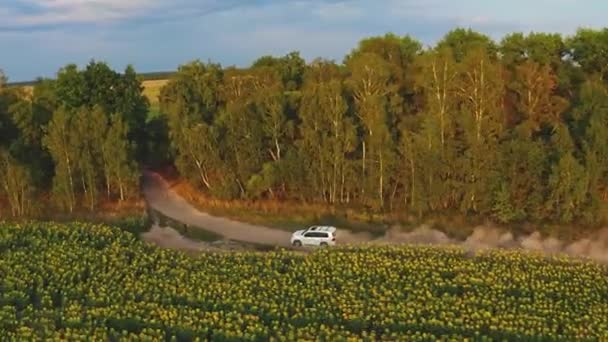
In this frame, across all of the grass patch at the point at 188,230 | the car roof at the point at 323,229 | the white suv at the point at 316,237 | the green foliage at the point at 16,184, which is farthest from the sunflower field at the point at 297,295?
the green foliage at the point at 16,184

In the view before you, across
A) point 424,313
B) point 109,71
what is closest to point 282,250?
point 424,313

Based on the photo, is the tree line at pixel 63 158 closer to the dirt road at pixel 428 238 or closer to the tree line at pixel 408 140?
the tree line at pixel 408 140

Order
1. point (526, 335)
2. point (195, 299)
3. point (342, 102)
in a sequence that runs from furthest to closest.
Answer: point (342, 102) < point (195, 299) < point (526, 335)

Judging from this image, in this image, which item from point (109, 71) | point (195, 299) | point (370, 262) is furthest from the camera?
point (109, 71)

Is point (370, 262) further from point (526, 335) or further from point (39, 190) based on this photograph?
point (39, 190)

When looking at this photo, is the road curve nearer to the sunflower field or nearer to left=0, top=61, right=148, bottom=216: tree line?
left=0, top=61, right=148, bottom=216: tree line

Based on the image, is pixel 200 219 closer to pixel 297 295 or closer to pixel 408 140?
pixel 408 140

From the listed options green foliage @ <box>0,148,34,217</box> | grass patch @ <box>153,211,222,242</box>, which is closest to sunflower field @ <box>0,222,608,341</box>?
grass patch @ <box>153,211,222,242</box>
